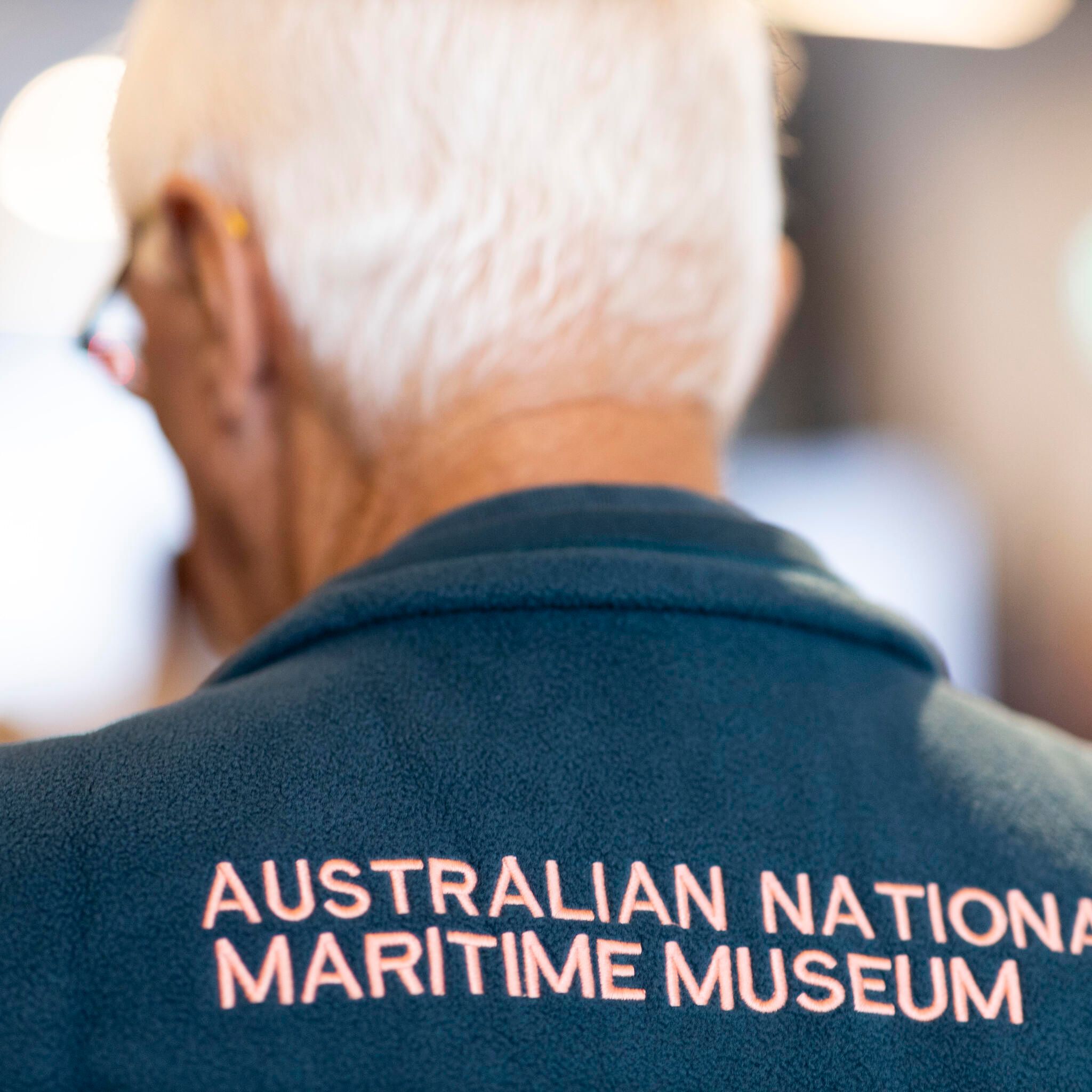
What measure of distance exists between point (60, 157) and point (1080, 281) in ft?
6.41

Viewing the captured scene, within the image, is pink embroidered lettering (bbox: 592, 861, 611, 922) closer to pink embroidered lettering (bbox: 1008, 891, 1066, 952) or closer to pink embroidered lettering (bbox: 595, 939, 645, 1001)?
pink embroidered lettering (bbox: 595, 939, 645, 1001)

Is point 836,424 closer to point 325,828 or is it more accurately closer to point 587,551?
point 587,551

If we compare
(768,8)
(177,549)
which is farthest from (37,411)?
(768,8)

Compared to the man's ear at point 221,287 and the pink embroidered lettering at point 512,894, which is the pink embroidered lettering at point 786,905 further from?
the man's ear at point 221,287

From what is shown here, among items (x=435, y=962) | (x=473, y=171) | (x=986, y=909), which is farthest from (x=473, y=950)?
(x=473, y=171)

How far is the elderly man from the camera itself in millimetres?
437

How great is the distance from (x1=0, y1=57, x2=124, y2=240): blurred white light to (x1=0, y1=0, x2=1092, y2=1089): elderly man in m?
0.23

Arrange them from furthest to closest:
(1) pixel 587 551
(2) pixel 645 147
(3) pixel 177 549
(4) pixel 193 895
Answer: (3) pixel 177 549
(2) pixel 645 147
(1) pixel 587 551
(4) pixel 193 895

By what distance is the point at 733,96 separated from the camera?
2.33 feet

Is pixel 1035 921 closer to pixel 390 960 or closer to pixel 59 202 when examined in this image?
pixel 390 960


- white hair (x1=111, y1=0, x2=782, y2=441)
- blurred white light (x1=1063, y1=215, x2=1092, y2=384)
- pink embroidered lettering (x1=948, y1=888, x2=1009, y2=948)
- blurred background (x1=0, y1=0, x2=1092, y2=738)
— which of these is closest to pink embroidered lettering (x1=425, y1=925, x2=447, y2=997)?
pink embroidered lettering (x1=948, y1=888, x2=1009, y2=948)

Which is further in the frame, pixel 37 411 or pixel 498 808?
pixel 37 411

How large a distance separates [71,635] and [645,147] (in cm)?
111

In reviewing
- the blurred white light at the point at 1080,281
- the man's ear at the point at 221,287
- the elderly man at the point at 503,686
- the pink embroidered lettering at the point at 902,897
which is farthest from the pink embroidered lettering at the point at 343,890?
the blurred white light at the point at 1080,281
